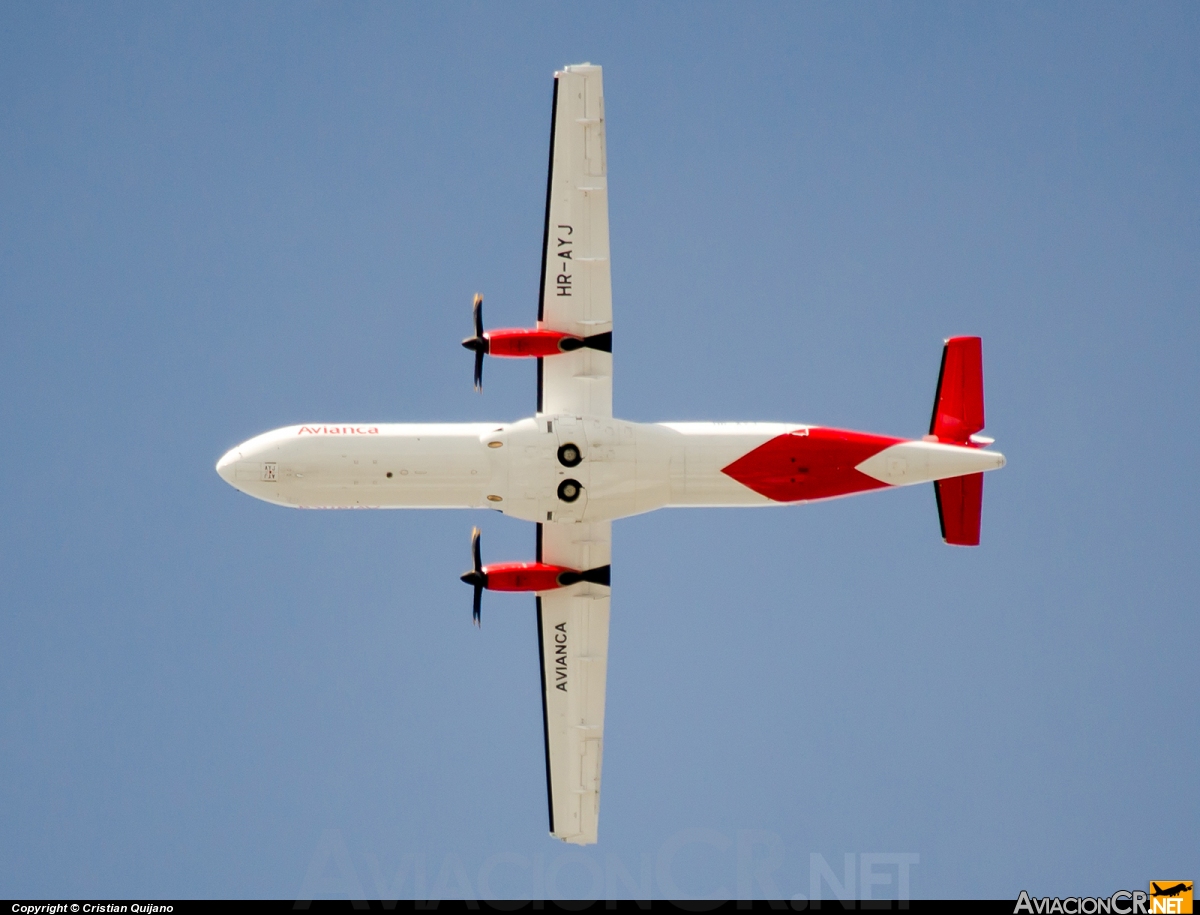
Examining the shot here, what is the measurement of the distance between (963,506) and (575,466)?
914cm

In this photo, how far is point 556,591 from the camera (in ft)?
120

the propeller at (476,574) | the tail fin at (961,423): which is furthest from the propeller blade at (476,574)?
the tail fin at (961,423)

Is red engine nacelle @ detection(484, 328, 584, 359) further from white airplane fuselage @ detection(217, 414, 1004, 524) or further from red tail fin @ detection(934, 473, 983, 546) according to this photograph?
red tail fin @ detection(934, 473, 983, 546)

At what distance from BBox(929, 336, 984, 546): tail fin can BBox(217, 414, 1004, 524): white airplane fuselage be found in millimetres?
700

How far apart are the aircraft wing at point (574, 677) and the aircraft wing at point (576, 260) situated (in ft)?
10.4

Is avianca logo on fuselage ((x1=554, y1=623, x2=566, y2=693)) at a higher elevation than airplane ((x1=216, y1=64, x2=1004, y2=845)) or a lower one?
lower

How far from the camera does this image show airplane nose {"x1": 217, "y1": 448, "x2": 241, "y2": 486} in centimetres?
3475

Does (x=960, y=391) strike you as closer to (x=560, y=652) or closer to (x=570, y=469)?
(x=570, y=469)

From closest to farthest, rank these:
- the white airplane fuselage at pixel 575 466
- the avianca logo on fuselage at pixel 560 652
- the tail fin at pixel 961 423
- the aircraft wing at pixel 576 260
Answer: the white airplane fuselage at pixel 575 466, the aircraft wing at pixel 576 260, the tail fin at pixel 961 423, the avianca logo on fuselage at pixel 560 652

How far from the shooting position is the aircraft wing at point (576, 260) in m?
35.3

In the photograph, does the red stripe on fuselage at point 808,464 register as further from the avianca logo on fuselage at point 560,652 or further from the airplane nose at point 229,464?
the airplane nose at point 229,464

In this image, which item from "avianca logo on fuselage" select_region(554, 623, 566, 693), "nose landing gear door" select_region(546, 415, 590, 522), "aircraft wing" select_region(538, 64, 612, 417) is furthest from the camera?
"avianca logo on fuselage" select_region(554, 623, 566, 693)

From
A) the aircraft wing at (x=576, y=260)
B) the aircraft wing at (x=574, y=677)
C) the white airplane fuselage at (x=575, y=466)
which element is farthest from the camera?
the aircraft wing at (x=574, y=677)

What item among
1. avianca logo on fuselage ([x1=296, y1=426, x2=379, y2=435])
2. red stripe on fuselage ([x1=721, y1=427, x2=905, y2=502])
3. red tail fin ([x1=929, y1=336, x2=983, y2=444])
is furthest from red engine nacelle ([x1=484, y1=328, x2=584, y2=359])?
red tail fin ([x1=929, y1=336, x2=983, y2=444])
